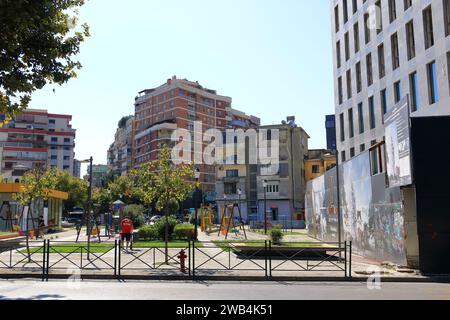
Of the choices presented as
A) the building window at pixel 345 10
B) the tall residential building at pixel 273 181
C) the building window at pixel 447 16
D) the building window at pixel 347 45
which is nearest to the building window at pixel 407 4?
the building window at pixel 447 16

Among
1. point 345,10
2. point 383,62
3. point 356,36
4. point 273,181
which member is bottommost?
point 273,181

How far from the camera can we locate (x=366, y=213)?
21344mm

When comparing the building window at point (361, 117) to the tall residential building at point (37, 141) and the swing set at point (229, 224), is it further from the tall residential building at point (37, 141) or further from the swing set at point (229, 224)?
the tall residential building at point (37, 141)

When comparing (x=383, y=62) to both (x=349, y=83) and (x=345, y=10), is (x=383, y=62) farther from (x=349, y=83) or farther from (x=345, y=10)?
(x=345, y=10)

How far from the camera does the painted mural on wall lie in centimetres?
1742

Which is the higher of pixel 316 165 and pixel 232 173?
pixel 316 165

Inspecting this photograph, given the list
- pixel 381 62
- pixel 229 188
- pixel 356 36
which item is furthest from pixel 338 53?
pixel 229 188

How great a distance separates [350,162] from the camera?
2464 centimetres

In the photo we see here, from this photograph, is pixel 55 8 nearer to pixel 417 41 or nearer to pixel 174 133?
pixel 417 41

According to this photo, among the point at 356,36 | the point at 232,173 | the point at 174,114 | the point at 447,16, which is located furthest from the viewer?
the point at 174,114

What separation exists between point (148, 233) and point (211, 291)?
1824 cm

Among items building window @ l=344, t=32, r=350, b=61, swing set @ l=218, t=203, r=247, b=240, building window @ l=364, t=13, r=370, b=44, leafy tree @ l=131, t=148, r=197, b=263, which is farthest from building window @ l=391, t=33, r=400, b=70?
leafy tree @ l=131, t=148, r=197, b=263

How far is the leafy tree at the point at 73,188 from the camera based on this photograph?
7019cm

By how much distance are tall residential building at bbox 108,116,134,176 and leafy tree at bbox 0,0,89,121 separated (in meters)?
95.9
